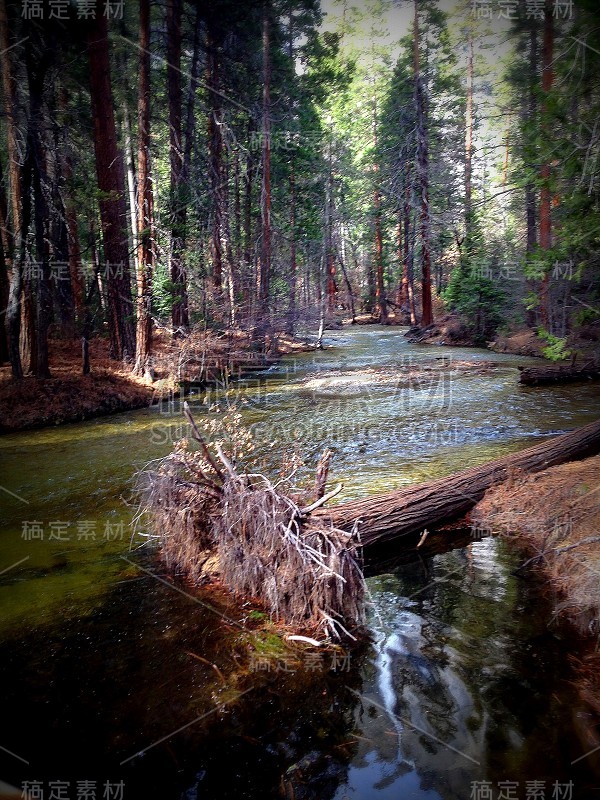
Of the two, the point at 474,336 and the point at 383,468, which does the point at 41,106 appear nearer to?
the point at 383,468

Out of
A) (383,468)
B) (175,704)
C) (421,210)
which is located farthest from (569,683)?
(421,210)

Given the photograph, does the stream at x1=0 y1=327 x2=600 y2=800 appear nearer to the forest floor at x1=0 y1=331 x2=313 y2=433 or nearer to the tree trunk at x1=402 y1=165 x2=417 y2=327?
the forest floor at x1=0 y1=331 x2=313 y2=433

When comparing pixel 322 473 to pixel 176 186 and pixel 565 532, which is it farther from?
pixel 176 186

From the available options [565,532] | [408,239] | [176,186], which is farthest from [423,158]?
[565,532]

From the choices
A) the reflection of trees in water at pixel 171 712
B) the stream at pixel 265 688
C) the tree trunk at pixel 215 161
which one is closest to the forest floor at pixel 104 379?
the tree trunk at pixel 215 161

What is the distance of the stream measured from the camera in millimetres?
2910

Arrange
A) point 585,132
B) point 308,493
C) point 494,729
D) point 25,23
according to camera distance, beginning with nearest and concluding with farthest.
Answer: point 494,729 < point 308,493 < point 585,132 < point 25,23

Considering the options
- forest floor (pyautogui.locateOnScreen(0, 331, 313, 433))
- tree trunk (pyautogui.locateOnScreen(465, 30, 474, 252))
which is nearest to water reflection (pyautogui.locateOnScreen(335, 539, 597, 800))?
forest floor (pyautogui.locateOnScreen(0, 331, 313, 433))

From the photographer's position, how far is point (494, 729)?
3162mm

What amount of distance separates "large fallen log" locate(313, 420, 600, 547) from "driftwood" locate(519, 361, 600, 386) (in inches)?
274

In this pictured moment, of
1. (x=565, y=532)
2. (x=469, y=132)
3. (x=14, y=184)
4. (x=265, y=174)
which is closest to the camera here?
(x=565, y=532)

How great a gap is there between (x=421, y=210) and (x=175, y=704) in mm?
25930

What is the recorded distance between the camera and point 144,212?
1364cm

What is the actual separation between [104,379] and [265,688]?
11.7 metres
